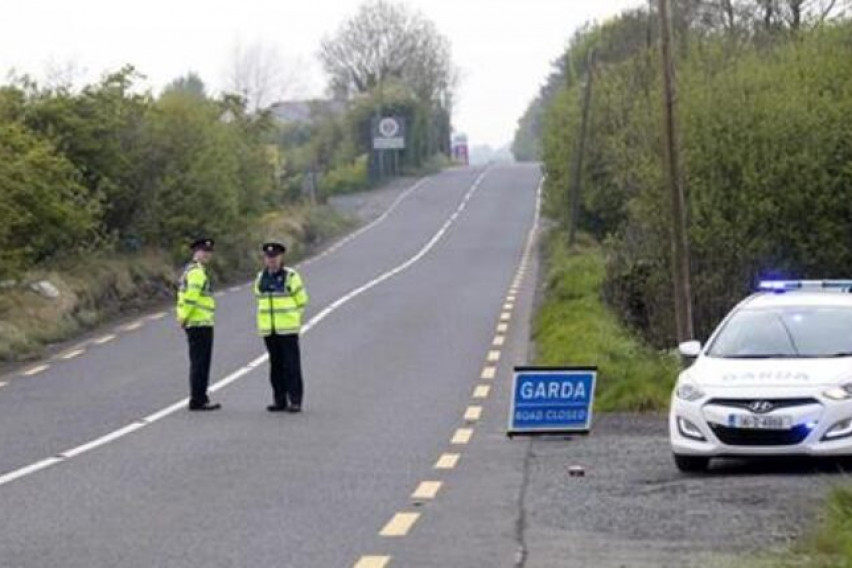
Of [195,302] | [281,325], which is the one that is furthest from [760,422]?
[195,302]

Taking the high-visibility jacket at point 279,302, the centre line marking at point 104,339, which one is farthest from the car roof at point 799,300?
the centre line marking at point 104,339

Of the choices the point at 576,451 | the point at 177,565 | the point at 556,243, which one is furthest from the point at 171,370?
the point at 556,243

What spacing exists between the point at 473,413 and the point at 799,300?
13.4ft

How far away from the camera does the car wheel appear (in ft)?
50.0

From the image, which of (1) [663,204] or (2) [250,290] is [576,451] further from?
(2) [250,290]

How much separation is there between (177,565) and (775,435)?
19.2ft

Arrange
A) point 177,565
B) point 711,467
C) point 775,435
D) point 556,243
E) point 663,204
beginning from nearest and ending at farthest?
point 177,565, point 775,435, point 711,467, point 663,204, point 556,243

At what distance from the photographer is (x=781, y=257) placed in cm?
3212

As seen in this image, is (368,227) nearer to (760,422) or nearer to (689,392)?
(689,392)

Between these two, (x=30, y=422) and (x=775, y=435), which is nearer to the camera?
(x=775, y=435)

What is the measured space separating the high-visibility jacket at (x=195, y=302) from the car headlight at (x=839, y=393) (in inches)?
324

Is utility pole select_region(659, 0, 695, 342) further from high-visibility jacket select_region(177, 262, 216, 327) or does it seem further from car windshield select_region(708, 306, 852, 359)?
car windshield select_region(708, 306, 852, 359)

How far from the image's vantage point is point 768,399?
1498 centimetres

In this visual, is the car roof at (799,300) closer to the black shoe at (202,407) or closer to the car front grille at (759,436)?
the car front grille at (759,436)
